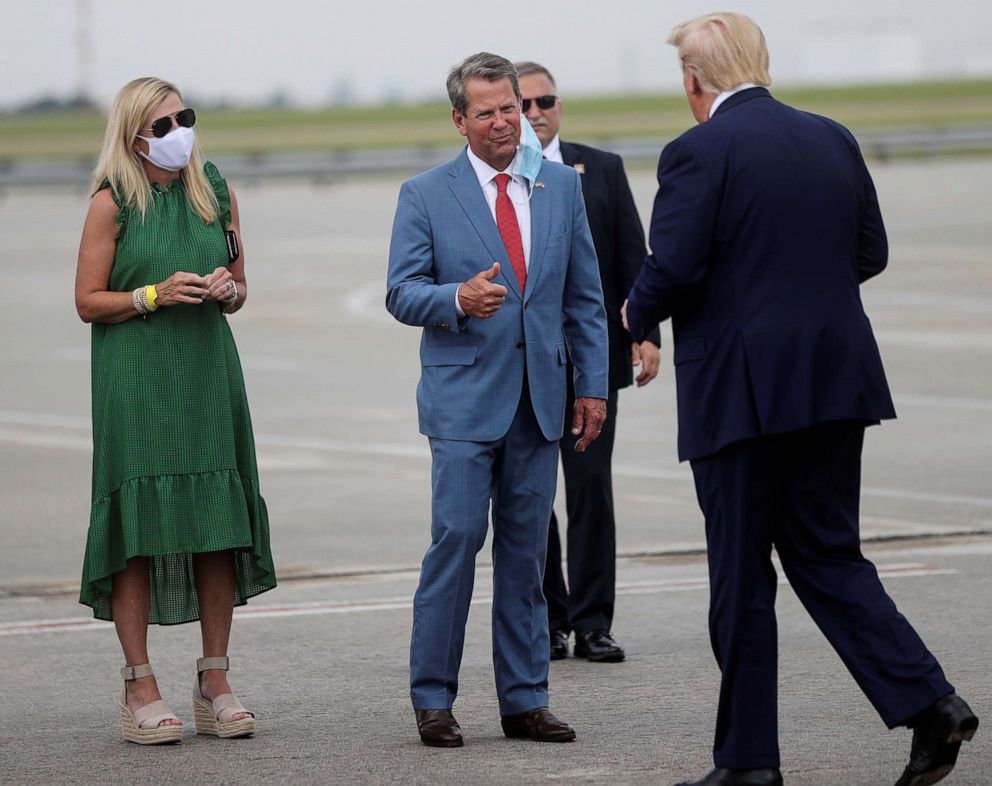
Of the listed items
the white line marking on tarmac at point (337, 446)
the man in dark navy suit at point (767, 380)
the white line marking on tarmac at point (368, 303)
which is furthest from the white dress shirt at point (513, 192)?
the white line marking on tarmac at point (368, 303)

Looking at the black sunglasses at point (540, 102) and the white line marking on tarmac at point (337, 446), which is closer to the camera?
the black sunglasses at point (540, 102)

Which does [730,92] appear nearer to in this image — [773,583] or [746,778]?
[773,583]

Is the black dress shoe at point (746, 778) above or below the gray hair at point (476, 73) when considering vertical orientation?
below

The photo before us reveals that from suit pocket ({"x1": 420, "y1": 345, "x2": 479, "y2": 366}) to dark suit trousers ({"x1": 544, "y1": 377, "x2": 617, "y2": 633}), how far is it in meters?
1.28

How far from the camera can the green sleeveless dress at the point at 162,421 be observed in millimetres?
5730

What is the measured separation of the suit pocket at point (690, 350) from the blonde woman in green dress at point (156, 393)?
5.11ft

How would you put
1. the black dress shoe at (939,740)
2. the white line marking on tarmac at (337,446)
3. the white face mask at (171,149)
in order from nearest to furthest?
the black dress shoe at (939,740) → the white face mask at (171,149) → the white line marking on tarmac at (337,446)

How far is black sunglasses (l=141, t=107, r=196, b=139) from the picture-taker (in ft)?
18.9

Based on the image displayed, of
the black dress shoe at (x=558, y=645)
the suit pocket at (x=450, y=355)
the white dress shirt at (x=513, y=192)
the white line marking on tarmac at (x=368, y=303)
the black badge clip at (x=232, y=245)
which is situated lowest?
the black dress shoe at (x=558, y=645)

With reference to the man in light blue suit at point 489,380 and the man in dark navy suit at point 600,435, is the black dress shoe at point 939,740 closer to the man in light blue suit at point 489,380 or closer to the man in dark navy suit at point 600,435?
the man in light blue suit at point 489,380

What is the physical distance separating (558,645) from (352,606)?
1.31m

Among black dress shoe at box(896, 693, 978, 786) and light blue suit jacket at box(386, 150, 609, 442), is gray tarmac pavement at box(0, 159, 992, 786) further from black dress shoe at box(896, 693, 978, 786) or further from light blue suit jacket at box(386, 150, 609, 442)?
light blue suit jacket at box(386, 150, 609, 442)

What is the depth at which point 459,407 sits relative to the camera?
5602mm

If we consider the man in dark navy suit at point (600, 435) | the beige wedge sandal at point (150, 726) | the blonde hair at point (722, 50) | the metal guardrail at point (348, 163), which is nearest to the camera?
the blonde hair at point (722, 50)
